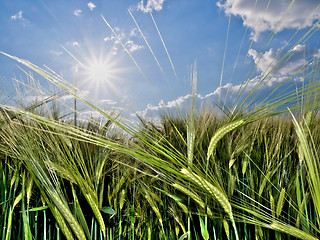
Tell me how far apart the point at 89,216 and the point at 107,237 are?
0.15 meters

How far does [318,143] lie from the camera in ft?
4.13

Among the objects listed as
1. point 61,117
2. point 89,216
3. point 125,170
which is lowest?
point 89,216

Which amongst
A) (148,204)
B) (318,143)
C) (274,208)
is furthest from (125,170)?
(318,143)

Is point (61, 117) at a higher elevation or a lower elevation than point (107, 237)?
higher

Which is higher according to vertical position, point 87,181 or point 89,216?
point 87,181

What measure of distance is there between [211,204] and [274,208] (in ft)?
0.82

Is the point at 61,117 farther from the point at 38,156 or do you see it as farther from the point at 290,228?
the point at 290,228

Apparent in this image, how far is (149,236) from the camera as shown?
4.13 feet

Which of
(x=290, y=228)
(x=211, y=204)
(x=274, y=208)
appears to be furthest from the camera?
(x=211, y=204)

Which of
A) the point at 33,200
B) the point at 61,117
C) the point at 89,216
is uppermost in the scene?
the point at 61,117

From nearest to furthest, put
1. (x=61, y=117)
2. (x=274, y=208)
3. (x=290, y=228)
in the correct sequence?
1. (x=290, y=228)
2. (x=274, y=208)
3. (x=61, y=117)

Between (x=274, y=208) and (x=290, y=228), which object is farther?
(x=274, y=208)

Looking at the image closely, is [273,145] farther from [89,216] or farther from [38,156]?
[38,156]

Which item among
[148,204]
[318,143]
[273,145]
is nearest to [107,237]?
[148,204]
